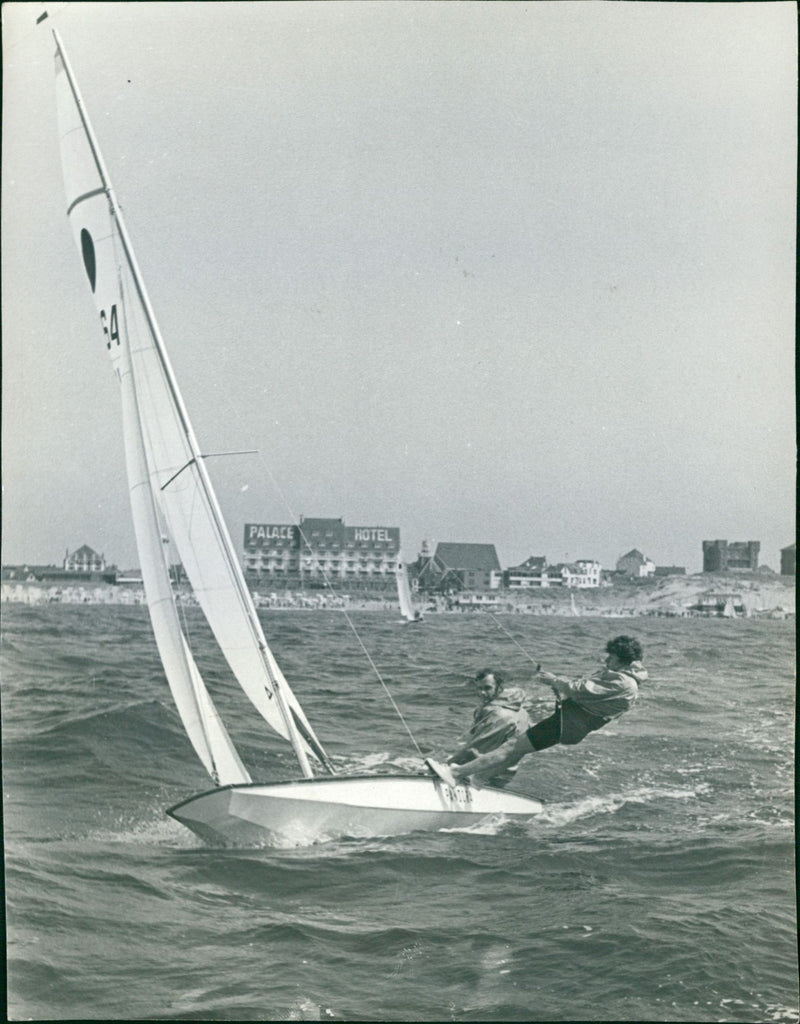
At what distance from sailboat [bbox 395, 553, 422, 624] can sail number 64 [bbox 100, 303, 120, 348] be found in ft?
5.34

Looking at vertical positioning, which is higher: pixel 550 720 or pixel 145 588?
pixel 145 588

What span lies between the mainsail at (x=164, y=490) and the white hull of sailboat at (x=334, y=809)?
186 millimetres

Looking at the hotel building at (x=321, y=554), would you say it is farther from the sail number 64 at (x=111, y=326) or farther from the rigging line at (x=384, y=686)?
the sail number 64 at (x=111, y=326)

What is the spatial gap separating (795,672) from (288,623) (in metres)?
2.26

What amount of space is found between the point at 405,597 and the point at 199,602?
92 centimetres

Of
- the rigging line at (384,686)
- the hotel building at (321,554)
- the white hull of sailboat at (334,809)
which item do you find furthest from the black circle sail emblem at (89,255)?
the white hull of sailboat at (334,809)

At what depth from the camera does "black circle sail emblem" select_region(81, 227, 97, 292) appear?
16.7 feet

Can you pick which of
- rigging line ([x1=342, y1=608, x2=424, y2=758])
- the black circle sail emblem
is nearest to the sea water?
rigging line ([x1=342, y1=608, x2=424, y2=758])

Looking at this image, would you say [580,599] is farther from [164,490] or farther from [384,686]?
[164,490]

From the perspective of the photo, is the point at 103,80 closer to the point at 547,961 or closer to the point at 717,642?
the point at 717,642

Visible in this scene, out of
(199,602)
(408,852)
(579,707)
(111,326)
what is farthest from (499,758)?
(111,326)

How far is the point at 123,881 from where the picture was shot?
4.89 meters

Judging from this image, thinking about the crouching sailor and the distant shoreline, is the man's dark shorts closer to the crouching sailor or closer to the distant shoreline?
the crouching sailor

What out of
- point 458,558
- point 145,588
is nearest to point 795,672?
point 458,558
